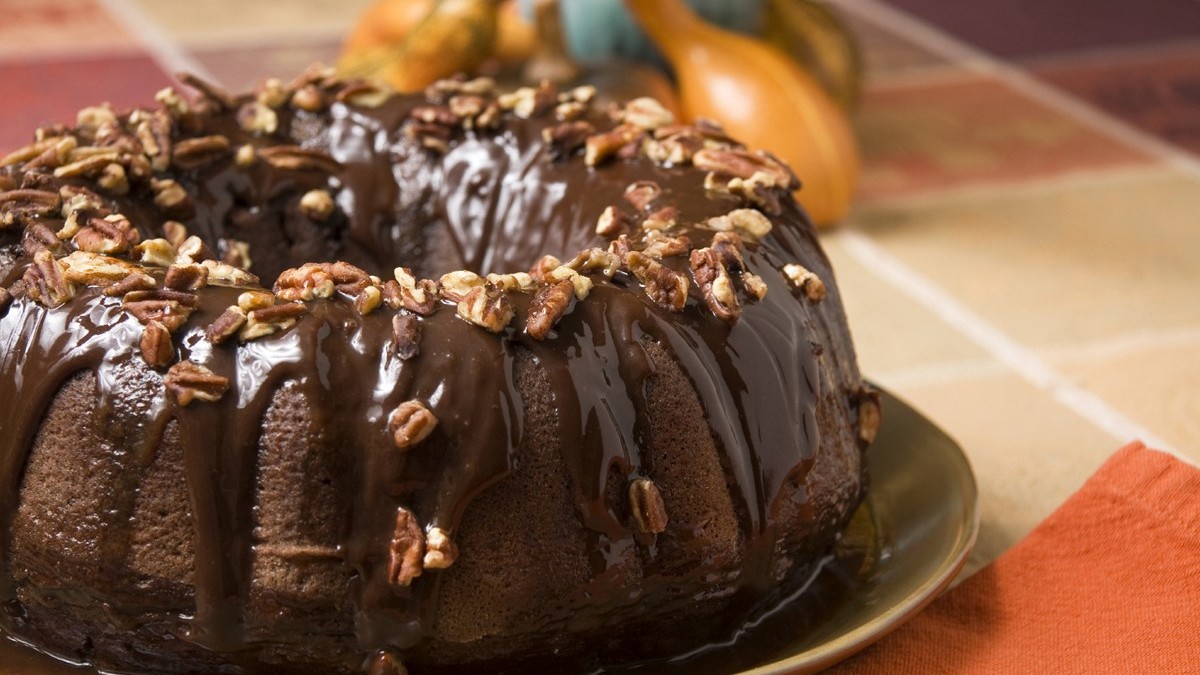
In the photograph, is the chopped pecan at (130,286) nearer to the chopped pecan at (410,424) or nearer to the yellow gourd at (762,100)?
the chopped pecan at (410,424)

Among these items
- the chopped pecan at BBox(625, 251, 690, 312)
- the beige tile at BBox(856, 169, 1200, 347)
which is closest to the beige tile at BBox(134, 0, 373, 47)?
the beige tile at BBox(856, 169, 1200, 347)

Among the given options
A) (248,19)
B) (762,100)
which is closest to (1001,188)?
(762,100)

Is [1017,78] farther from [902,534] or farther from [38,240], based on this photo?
[38,240]

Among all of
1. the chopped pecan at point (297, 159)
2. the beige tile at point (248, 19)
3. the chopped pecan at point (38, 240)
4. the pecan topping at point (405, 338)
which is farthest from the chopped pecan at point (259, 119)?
the beige tile at point (248, 19)

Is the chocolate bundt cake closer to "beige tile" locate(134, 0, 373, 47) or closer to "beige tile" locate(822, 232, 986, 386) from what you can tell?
"beige tile" locate(822, 232, 986, 386)

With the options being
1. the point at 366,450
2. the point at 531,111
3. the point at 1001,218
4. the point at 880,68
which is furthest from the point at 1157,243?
the point at 366,450

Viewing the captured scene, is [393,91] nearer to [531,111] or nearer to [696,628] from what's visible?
[531,111]
